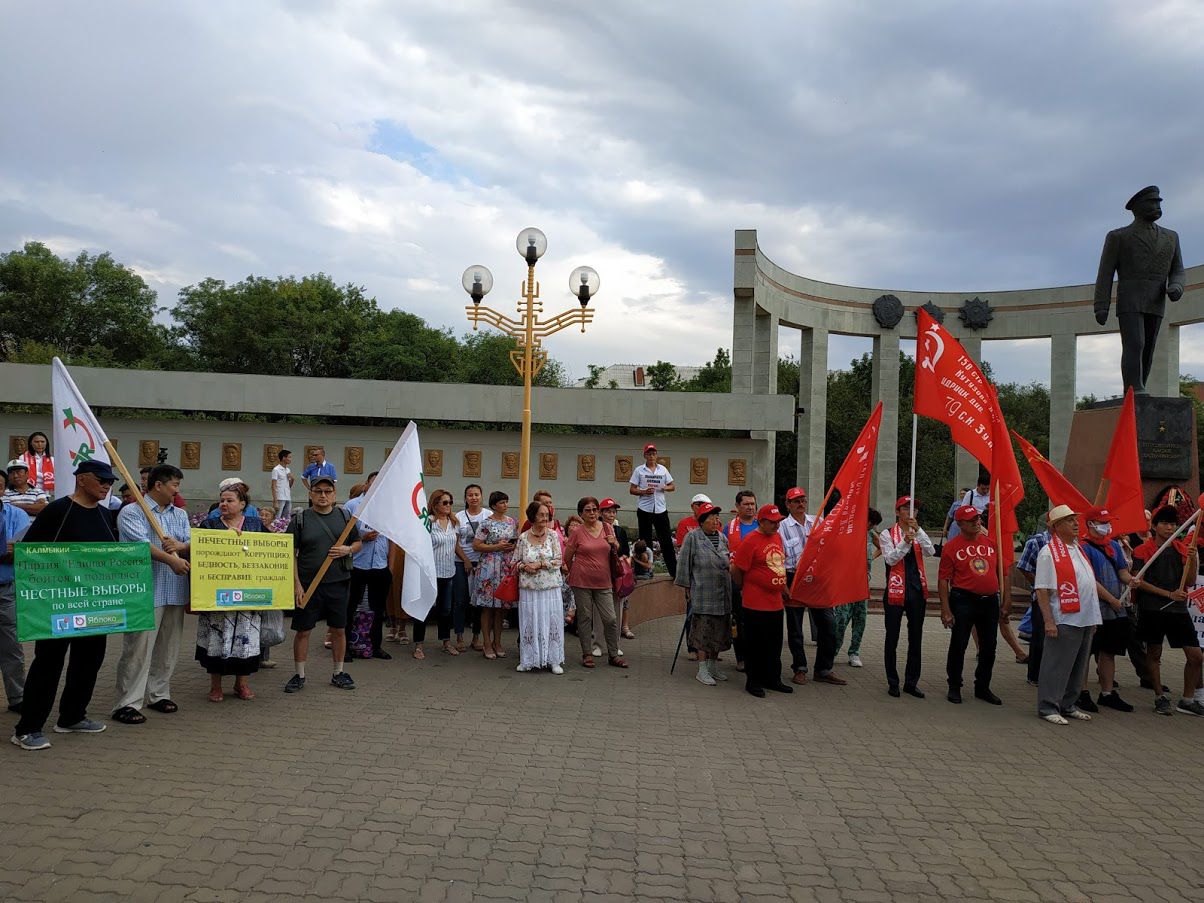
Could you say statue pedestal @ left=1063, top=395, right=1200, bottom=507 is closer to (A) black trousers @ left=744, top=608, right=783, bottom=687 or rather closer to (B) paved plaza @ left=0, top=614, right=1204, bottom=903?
(B) paved plaza @ left=0, top=614, right=1204, bottom=903

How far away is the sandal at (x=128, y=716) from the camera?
19.8ft

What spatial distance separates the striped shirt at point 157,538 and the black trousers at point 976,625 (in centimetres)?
636

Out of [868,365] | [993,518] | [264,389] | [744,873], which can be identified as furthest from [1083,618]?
[868,365]

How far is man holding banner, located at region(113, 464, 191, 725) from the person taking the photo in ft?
20.0

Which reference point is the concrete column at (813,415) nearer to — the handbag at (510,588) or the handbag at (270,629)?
the handbag at (510,588)

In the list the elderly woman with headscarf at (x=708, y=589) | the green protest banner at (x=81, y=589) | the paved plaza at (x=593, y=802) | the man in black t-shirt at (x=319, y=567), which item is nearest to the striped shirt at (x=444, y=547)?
the man in black t-shirt at (x=319, y=567)

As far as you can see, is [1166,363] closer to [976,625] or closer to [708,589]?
[976,625]

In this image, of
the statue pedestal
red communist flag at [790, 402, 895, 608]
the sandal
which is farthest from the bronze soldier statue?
the sandal

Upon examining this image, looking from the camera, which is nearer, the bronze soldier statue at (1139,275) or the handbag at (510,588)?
the handbag at (510,588)

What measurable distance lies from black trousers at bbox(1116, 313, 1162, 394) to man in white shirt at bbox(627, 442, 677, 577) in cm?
697

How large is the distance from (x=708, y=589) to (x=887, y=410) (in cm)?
1833

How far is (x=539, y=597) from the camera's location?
27.7ft

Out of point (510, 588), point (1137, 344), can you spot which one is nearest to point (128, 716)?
point (510, 588)

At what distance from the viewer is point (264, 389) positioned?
20766mm
